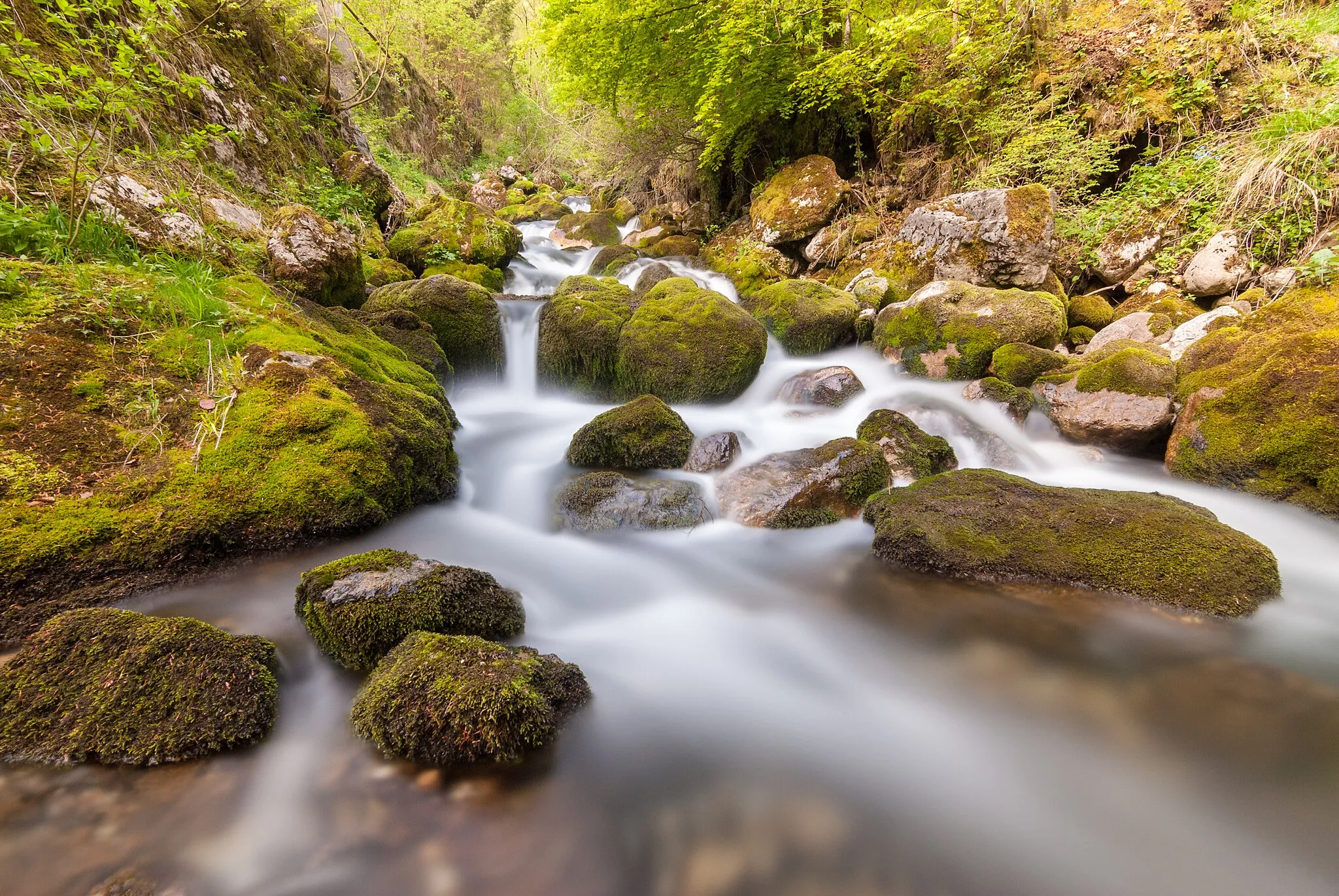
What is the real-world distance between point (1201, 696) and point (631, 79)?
41.4 ft

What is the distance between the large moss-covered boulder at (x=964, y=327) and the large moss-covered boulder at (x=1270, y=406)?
5.72ft

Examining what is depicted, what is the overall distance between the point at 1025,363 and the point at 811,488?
12.4 feet

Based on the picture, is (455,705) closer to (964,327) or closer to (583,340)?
(583,340)

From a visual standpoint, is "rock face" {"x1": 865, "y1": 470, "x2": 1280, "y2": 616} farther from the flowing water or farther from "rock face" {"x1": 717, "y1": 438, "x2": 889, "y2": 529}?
"rock face" {"x1": 717, "y1": 438, "x2": 889, "y2": 529}

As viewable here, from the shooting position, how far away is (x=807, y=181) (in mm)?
10281

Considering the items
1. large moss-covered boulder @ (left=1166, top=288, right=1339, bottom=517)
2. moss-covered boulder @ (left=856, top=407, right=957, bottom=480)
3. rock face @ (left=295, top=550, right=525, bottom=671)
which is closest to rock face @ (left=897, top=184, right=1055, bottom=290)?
large moss-covered boulder @ (left=1166, top=288, right=1339, bottom=517)

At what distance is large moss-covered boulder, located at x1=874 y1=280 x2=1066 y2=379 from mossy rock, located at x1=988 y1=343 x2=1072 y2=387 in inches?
11.3

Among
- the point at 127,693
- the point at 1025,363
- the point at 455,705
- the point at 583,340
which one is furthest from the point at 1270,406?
the point at 127,693

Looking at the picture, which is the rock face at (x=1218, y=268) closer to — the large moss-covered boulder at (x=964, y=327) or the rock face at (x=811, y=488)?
the large moss-covered boulder at (x=964, y=327)

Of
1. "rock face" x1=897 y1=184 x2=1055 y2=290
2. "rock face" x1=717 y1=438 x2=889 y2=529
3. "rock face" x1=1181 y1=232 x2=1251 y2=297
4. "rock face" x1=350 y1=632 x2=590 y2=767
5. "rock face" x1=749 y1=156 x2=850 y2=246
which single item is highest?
"rock face" x1=749 y1=156 x2=850 y2=246

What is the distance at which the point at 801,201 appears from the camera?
10141mm

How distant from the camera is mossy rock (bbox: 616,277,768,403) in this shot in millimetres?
6137

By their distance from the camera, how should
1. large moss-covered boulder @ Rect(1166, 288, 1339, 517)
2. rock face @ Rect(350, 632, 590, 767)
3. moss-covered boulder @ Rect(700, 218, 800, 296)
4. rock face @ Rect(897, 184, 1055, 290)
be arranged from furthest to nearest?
moss-covered boulder @ Rect(700, 218, 800, 296)
rock face @ Rect(897, 184, 1055, 290)
large moss-covered boulder @ Rect(1166, 288, 1339, 517)
rock face @ Rect(350, 632, 590, 767)

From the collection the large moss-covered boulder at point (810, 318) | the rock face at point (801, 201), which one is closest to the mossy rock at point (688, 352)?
the large moss-covered boulder at point (810, 318)
